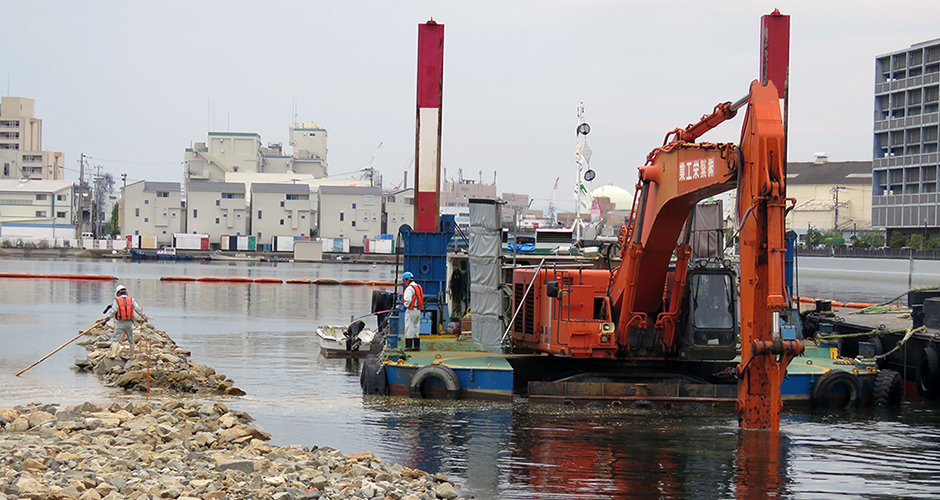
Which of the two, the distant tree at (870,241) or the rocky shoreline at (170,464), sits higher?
the distant tree at (870,241)

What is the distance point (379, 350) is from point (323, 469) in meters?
12.3

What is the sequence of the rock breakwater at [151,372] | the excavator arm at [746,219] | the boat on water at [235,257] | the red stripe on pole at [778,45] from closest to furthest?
1. the excavator arm at [746,219]
2. the rock breakwater at [151,372]
3. the red stripe on pole at [778,45]
4. the boat on water at [235,257]

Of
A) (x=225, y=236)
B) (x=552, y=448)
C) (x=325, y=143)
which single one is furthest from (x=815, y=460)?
(x=325, y=143)

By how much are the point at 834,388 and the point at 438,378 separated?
26.3 feet

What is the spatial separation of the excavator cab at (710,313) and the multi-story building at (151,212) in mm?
121122

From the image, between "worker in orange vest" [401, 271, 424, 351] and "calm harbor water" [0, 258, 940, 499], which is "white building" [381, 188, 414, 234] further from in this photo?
"worker in orange vest" [401, 271, 424, 351]

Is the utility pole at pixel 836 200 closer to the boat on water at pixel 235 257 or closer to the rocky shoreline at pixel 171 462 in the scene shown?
the boat on water at pixel 235 257

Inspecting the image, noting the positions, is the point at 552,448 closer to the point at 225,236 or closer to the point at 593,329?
the point at 593,329

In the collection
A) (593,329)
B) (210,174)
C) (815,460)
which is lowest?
(815,460)

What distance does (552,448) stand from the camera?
15438mm

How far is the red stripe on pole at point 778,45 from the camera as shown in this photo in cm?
2552

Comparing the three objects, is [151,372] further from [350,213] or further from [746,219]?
[350,213]

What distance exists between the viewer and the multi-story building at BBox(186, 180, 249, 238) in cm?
13050

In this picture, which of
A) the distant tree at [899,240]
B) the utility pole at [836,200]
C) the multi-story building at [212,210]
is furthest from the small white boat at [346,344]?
the utility pole at [836,200]
